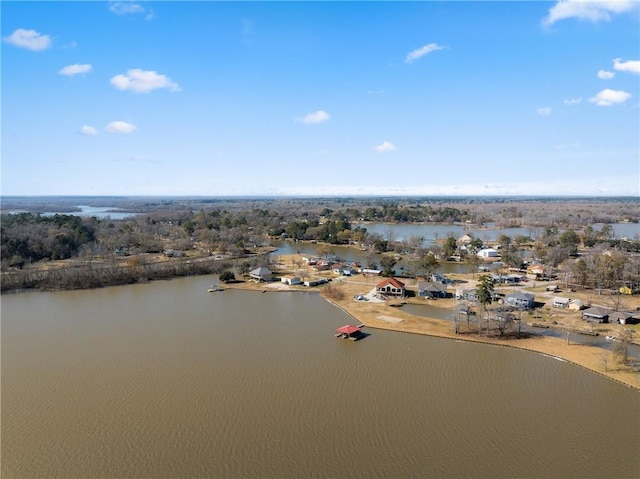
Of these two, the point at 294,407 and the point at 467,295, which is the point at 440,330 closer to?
the point at 467,295

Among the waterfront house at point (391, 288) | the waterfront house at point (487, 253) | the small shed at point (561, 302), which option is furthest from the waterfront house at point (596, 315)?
the waterfront house at point (487, 253)

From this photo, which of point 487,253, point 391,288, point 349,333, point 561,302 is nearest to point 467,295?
point 391,288

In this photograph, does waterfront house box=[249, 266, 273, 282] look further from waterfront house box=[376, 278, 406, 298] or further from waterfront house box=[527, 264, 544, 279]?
waterfront house box=[527, 264, 544, 279]

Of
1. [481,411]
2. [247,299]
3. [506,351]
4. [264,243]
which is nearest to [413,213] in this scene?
[264,243]

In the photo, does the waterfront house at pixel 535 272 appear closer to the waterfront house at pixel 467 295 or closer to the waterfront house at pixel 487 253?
the waterfront house at pixel 487 253

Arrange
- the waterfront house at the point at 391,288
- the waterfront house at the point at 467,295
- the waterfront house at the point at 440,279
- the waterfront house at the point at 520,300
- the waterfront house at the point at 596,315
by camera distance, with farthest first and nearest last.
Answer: the waterfront house at the point at 440,279 < the waterfront house at the point at 391,288 < the waterfront house at the point at 467,295 < the waterfront house at the point at 520,300 < the waterfront house at the point at 596,315

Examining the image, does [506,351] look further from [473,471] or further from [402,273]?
[402,273]
